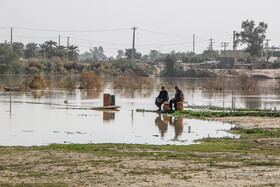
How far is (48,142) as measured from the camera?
1656cm

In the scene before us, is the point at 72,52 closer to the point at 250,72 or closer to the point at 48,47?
the point at 48,47

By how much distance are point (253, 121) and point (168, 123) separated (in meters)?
3.71

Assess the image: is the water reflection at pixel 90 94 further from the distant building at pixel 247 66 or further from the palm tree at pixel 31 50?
the palm tree at pixel 31 50

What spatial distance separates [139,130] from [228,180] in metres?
10.2

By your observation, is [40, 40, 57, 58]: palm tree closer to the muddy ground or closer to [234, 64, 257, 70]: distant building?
[234, 64, 257, 70]: distant building

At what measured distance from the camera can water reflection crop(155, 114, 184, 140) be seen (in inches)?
769

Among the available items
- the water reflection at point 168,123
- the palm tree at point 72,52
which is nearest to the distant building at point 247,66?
the palm tree at point 72,52

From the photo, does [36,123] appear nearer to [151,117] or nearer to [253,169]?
[151,117]

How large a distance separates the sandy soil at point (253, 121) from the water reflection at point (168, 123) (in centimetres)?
212

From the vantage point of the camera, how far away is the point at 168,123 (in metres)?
22.4

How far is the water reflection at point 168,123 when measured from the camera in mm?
19531

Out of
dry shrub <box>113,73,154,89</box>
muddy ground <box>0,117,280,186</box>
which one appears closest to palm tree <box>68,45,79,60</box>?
dry shrub <box>113,73,154,89</box>

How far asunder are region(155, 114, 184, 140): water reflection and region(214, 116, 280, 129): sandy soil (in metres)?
2.12

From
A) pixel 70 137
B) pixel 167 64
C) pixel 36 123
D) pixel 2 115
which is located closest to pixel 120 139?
pixel 70 137
